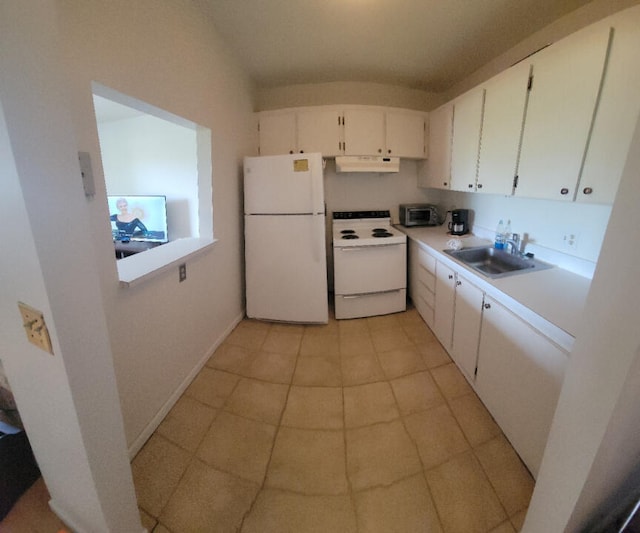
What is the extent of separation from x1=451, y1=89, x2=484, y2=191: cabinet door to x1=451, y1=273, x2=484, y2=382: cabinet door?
914 mm

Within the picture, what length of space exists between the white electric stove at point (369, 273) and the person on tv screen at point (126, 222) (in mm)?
2333

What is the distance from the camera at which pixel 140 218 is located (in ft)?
9.98

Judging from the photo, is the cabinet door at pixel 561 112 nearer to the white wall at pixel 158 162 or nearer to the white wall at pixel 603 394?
the white wall at pixel 603 394

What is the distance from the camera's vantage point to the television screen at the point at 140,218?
2.99 m

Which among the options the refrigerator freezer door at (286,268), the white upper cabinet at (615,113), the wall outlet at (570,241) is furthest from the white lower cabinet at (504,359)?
the refrigerator freezer door at (286,268)

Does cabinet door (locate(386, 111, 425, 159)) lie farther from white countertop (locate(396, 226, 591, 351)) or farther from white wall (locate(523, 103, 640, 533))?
white wall (locate(523, 103, 640, 533))

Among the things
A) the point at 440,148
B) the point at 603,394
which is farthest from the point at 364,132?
the point at 603,394

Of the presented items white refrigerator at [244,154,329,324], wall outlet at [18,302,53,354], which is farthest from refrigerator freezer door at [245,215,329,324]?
wall outlet at [18,302,53,354]

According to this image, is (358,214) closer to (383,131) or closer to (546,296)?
(383,131)

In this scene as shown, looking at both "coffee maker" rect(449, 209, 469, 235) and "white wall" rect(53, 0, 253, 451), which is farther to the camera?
"coffee maker" rect(449, 209, 469, 235)

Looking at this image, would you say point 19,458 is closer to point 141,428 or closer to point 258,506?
point 141,428

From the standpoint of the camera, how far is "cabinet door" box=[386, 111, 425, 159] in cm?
275

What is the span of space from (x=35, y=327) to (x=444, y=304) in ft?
7.68

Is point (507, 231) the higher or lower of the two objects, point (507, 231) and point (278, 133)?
the lower
